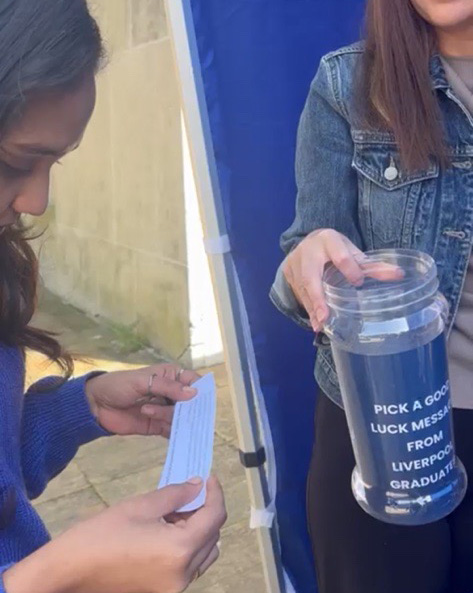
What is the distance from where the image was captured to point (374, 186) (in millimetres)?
1182

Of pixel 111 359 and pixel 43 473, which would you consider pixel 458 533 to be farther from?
pixel 111 359

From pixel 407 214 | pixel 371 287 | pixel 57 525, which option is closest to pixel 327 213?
pixel 407 214

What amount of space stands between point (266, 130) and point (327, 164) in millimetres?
410

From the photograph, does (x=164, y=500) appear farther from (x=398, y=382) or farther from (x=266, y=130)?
(x=266, y=130)

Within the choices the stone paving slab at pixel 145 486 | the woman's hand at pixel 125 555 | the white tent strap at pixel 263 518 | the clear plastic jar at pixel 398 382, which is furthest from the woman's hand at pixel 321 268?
the stone paving slab at pixel 145 486

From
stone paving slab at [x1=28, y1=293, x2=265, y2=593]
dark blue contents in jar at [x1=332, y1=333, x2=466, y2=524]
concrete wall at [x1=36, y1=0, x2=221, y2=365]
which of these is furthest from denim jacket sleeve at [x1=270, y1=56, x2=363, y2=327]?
concrete wall at [x1=36, y1=0, x2=221, y2=365]

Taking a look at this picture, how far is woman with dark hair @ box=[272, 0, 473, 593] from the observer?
1115 millimetres

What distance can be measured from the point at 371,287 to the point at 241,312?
2.18 feet

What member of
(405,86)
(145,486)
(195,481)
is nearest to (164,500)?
(195,481)

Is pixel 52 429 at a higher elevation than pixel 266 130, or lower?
lower

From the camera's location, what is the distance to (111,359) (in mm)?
3807

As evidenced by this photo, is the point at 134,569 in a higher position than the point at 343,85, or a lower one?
lower

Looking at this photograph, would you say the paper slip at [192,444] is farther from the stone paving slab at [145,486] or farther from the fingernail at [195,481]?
→ the stone paving slab at [145,486]

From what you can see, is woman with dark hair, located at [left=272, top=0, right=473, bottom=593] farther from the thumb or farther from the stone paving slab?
the stone paving slab
